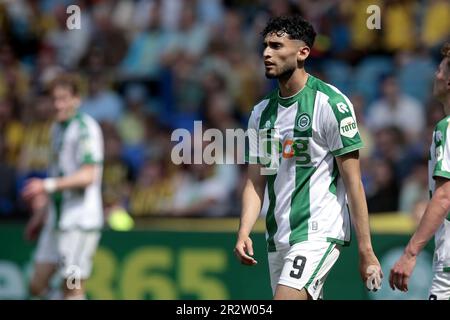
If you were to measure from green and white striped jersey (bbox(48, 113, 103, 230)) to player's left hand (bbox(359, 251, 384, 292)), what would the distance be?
4089mm

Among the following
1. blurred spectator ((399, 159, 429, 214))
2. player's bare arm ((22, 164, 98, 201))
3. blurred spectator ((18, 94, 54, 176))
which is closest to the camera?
player's bare arm ((22, 164, 98, 201))

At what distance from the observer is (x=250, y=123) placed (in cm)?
741

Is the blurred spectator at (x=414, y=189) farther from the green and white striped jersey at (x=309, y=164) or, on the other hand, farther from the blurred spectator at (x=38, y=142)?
the blurred spectator at (x=38, y=142)

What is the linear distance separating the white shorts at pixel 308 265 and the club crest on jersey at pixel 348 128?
2.36 ft

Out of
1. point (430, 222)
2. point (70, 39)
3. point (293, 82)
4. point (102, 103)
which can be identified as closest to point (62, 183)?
point (293, 82)

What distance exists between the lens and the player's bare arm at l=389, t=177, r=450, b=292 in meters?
6.43

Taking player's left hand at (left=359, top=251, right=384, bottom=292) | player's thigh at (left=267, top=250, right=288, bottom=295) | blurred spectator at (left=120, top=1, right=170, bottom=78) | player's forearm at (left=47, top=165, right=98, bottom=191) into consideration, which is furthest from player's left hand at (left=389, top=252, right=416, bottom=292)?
blurred spectator at (left=120, top=1, right=170, bottom=78)

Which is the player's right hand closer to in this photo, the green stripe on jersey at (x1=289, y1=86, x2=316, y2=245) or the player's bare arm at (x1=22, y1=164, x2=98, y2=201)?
the green stripe on jersey at (x1=289, y1=86, x2=316, y2=245)

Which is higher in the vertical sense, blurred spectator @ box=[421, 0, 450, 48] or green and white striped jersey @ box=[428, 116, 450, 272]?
blurred spectator @ box=[421, 0, 450, 48]

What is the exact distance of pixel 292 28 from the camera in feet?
23.4

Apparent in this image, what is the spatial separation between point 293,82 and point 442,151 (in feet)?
3.74

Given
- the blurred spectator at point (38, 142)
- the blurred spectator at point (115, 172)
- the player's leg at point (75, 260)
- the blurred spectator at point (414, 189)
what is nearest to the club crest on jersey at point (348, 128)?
the player's leg at point (75, 260)

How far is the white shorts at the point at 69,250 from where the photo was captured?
10.2m

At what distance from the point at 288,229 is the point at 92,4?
10544 mm
